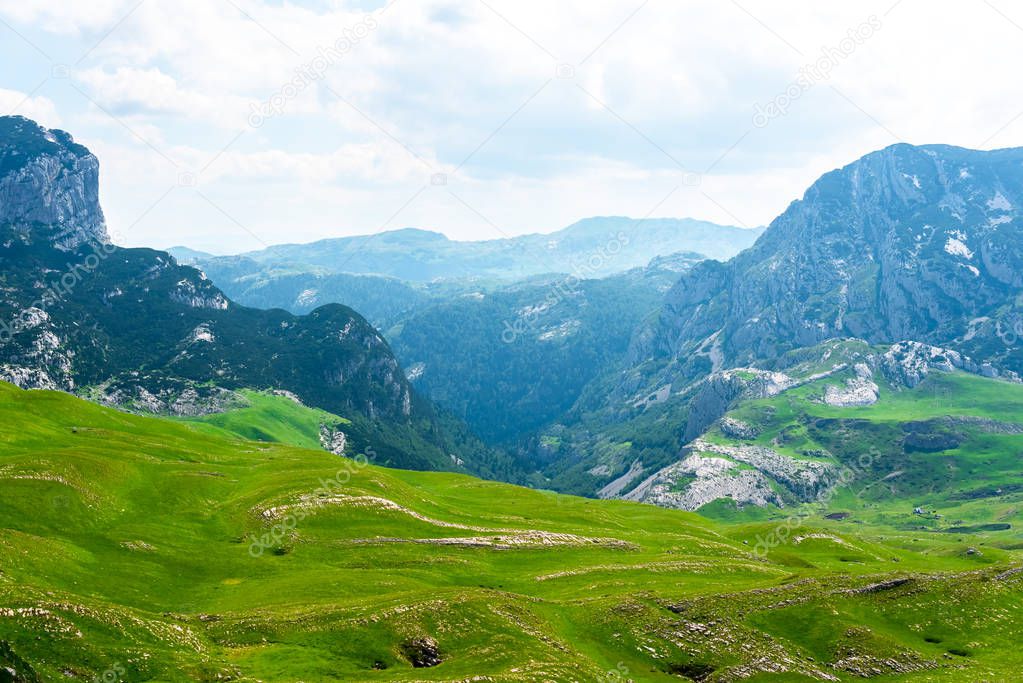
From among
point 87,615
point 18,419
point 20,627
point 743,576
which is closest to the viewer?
point 20,627

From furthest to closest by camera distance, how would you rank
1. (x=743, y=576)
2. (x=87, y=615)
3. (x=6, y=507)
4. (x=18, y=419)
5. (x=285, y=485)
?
(x=18, y=419)
(x=285, y=485)
(x=743, y=576)
(x=6, y=507)
(x=87, y=615)

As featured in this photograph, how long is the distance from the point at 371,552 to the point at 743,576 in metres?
50.2

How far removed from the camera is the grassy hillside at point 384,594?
4962 centimetres

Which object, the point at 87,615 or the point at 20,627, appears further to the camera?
the point at 87,615

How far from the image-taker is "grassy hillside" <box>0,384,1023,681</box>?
49.6m

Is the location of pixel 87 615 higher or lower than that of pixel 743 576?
higher

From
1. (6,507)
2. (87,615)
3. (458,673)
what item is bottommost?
(458,673)

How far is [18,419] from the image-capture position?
112m

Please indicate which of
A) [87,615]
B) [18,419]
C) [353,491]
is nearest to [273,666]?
[87,615]

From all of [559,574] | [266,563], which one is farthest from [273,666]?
[559,574]

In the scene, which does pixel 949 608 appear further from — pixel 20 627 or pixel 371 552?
pixel 20 627

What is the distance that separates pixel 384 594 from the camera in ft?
227

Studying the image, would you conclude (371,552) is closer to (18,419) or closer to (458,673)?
(458,673)

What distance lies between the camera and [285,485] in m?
→ 103
